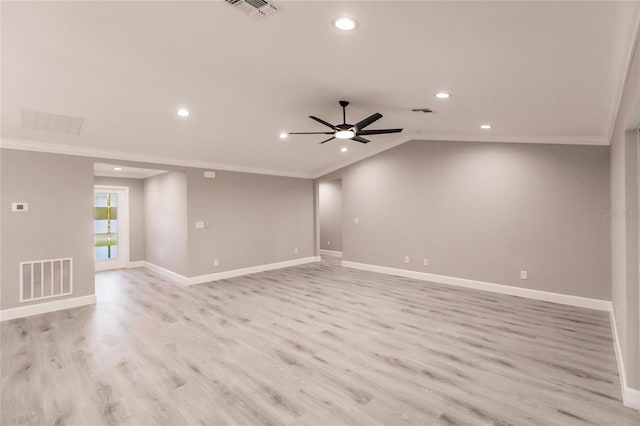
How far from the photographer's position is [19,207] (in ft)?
14.4

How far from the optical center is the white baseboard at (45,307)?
4.34 metres

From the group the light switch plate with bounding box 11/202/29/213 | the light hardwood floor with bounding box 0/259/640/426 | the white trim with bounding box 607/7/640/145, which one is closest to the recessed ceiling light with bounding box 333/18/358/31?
the white trim with bounding box 607/7/640/145

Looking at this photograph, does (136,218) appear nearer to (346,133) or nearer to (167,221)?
(167,221)

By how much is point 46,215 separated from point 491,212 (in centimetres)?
706

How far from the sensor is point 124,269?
7.73 m

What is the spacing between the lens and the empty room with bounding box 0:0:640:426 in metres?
2.26

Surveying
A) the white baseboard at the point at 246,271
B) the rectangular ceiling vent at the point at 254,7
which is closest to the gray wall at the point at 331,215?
the white baseboard at the point at 246,271

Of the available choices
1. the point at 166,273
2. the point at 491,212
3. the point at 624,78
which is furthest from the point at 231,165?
the point at 624,78

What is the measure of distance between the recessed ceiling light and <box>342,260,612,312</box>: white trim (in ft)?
16.5

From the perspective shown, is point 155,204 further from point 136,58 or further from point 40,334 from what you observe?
point 136,58

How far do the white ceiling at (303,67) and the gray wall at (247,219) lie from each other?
5.78ft

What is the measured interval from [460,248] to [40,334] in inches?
252

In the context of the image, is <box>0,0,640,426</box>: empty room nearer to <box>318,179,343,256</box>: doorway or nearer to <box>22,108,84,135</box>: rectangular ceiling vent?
<box>22,108,84,135</box>: rectangular ceiling vent

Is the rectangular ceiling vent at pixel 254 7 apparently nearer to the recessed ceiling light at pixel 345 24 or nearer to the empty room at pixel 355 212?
the empty room at pixel 355 212
